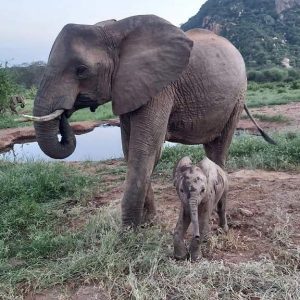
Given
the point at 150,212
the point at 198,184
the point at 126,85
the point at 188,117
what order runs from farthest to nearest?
the point at 150,212, the point at 188,117, the point at 126,85, the point at 198,184

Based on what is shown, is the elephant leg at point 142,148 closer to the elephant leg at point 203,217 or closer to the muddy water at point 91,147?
the elephant leg at point 203,217

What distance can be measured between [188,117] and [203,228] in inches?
48.1

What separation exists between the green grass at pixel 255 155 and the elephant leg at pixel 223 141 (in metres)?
2.33

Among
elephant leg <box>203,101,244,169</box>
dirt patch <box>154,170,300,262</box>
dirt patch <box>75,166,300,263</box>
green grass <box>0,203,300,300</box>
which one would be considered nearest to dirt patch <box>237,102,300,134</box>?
dirt patch <box>75,166,300,263</box>

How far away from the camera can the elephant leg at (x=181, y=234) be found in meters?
3.57

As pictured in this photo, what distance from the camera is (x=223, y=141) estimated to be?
5.15 metres

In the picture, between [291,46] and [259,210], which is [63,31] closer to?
[259,210]

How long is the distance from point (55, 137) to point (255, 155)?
4855 millimetres

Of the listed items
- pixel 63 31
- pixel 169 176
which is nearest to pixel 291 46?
pixel 169 176

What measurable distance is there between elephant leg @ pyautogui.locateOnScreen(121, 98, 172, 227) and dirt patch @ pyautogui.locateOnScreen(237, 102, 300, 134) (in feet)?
28.4

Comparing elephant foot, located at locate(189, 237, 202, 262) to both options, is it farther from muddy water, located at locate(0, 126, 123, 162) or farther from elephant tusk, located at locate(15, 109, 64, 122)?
muddy water, located at locate(0, 126, 123, 162)

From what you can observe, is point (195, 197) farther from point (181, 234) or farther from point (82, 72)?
point (82, 72)

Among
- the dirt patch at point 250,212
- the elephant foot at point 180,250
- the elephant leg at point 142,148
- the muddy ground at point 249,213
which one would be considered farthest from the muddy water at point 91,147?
the elephant foot at point 180,250

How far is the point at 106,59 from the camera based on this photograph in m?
3.90
